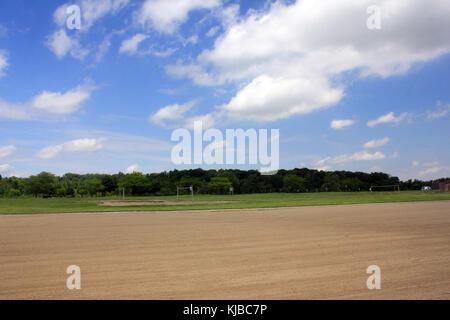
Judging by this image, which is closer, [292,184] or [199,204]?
[199,204]

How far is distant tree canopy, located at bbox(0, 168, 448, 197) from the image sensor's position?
13875 cm

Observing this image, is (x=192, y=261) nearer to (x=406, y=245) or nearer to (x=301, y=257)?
(x=301, y=257)

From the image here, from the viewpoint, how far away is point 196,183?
15475 cm

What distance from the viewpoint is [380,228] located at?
18.9 meters

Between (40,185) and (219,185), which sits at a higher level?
(40,185)

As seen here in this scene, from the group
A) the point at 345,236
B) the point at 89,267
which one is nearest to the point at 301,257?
the point at 345,236

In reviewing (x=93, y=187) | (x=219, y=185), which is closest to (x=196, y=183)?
(x=219, y=185)
